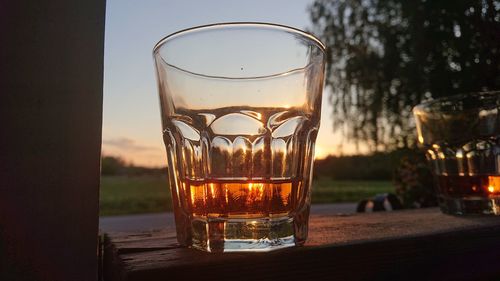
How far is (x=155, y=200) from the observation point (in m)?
6.52

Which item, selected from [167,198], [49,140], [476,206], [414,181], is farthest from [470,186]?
[167,198]

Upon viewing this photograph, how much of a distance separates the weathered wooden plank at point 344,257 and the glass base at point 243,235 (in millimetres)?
18

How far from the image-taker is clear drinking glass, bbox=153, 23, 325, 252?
38 centimetres

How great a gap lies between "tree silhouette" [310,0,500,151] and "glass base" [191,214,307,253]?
147 cm

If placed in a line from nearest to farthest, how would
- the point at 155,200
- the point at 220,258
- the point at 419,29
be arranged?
the point at 220,258 < the point at 419,29 < the point at 155,200

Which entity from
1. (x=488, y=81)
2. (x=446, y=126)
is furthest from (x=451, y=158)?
(x=488, y=81)

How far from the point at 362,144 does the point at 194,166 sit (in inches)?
158

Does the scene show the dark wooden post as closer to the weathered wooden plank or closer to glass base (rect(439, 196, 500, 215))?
the weathered wooden plank

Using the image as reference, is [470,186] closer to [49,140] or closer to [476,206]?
[476,206]

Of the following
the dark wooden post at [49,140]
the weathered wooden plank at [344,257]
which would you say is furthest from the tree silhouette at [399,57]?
the dark wooden post at [49,140]

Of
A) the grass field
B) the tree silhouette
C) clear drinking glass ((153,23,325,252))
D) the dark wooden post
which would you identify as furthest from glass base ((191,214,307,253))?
the grass field

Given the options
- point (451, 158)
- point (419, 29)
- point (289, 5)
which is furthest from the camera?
point (419, 29)

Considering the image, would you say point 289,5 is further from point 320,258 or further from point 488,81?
point 488,81

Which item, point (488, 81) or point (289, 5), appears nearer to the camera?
point (289, 5)
